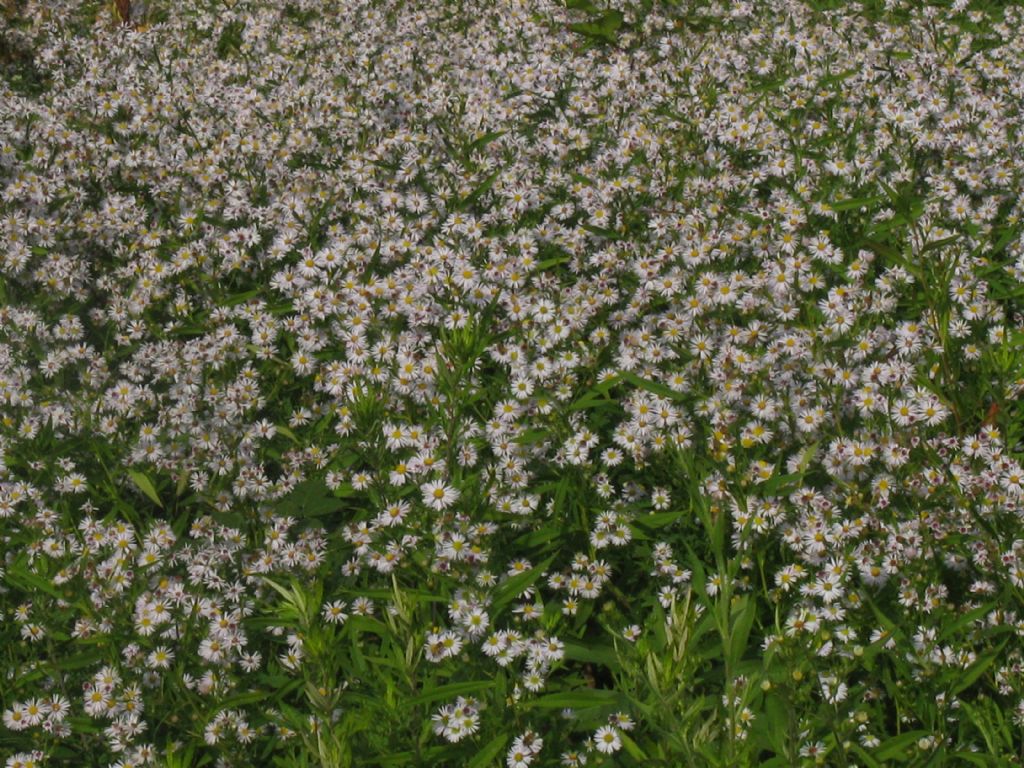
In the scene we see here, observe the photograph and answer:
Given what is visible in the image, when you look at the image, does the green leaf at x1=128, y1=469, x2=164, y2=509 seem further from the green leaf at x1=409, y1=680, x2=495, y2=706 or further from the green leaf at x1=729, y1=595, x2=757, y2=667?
the green leaf at x1=729, y1=595, x2=757, y2=667

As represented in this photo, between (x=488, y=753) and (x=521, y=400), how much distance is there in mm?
1758

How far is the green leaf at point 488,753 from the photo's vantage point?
3.22m

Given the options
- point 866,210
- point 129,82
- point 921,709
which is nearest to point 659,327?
point 866,210

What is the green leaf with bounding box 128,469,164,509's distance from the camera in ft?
14.8

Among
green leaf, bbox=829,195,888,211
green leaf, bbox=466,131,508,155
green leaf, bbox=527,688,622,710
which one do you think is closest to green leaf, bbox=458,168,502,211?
green leaf, bbox=466,131,508,155

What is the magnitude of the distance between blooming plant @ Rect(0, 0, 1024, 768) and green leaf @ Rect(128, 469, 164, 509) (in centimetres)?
2

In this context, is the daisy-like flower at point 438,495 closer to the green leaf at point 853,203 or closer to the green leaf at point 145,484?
the green leaf at point 145,484

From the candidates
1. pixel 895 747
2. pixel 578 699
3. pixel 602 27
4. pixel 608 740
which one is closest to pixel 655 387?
pixel 578 699

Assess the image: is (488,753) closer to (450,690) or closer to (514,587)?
(450,690)

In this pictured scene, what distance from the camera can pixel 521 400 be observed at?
4652 millimetres

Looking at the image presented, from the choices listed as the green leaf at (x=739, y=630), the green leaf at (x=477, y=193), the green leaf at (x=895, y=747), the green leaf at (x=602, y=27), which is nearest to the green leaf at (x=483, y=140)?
the green leaf at (x=477, y=193)

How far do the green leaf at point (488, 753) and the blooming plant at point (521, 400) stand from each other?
0.07 feet

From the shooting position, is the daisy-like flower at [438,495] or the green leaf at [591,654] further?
the daisy-like flower at [438,495]

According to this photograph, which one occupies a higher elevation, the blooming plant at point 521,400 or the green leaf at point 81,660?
the blooming plant at point 521,400
